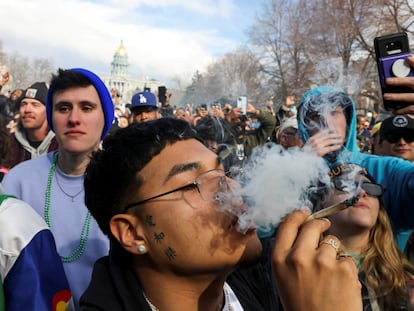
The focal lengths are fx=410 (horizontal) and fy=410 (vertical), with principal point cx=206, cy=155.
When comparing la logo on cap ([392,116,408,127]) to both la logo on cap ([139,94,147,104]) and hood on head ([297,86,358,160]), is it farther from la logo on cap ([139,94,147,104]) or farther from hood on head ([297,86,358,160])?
la logo on cap ([139,94,147,104])

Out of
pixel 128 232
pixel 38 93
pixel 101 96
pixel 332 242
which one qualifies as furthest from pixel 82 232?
pixel 38 93

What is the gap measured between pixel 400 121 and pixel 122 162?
3.12 metres

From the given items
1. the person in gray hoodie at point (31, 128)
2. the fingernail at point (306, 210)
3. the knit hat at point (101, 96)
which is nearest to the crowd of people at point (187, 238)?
the fingernail at point (306, 210)

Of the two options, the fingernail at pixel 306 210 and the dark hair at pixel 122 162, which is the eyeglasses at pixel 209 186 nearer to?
the dark hair at pixel 122 162

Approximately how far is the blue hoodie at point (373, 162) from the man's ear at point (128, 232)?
950 mm

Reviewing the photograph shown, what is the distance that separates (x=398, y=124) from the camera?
3912mm

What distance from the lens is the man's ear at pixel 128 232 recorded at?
169cm

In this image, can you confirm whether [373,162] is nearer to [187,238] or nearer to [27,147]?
[187,238]

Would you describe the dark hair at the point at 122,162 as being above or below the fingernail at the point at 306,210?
above

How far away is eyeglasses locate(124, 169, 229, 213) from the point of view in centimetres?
161

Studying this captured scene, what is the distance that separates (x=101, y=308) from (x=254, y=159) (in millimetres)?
806

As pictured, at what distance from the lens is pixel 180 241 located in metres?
1.58

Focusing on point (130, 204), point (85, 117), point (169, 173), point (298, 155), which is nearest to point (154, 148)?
point (169, 173)

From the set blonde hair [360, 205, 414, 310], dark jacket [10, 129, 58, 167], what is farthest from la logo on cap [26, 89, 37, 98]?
blonde hair [360, 205, 414, 310]
